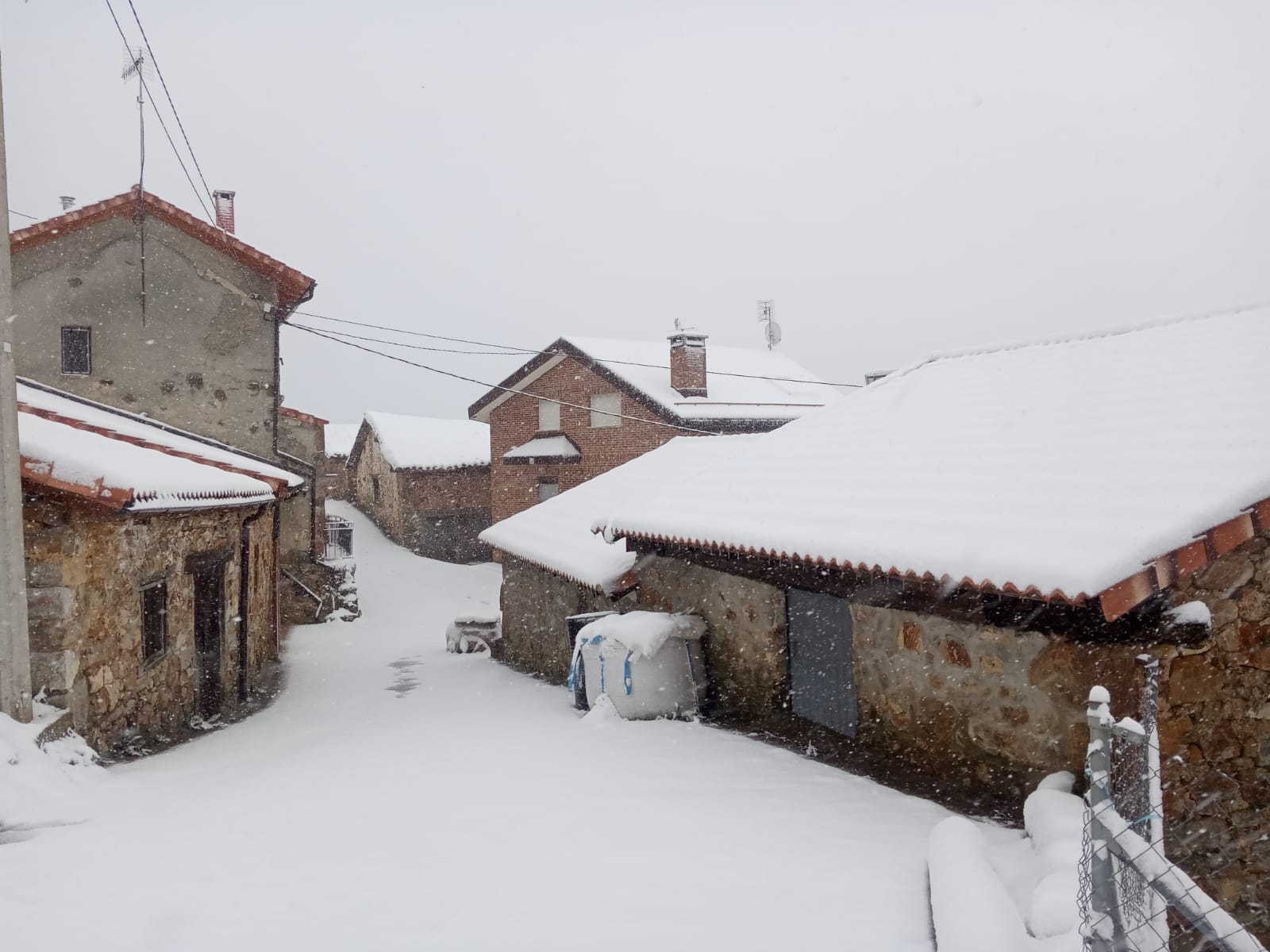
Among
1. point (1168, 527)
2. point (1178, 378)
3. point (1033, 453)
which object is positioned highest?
point (1178, 378)

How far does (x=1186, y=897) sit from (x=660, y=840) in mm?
2974

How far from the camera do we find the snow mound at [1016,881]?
3277 mm

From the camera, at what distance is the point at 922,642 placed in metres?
6.15

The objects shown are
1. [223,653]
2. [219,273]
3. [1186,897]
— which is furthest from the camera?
[219,273]

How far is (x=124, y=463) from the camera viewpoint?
7.93 metres

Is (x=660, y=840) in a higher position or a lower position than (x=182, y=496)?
lower

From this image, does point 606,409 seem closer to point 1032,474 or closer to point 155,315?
point 155,315

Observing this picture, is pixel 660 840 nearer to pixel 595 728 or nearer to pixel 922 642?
pixel 922 642

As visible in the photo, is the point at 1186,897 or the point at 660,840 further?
the point at 660,840

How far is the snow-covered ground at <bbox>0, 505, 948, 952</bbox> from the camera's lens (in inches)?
148

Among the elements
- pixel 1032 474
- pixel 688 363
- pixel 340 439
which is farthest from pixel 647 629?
pixel 340 439

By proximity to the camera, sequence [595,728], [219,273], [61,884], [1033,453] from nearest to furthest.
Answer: [61,884] < [1033,453] < [595,728] < [219,273]

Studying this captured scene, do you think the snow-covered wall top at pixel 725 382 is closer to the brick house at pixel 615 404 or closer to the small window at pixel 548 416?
the brick house at pixel 615 404

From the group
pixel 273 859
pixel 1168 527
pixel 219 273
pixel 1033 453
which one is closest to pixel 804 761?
pixel 1033 453
